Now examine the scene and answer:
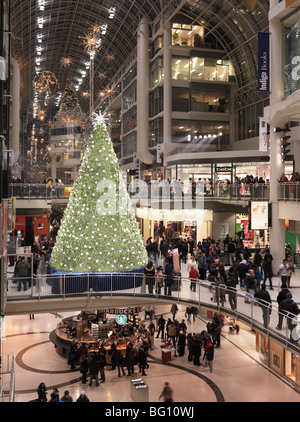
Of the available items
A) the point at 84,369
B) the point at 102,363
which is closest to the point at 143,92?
the point at 102,363

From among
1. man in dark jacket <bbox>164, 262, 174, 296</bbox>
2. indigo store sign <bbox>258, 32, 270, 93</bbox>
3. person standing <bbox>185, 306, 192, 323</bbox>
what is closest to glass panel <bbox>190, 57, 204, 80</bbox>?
indigo store sign <bbox>258, 32, 270, 93</bbox>

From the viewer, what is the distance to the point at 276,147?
21172 millimetres

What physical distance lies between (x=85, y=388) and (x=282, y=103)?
14.7m

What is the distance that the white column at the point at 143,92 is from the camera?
1743 inches

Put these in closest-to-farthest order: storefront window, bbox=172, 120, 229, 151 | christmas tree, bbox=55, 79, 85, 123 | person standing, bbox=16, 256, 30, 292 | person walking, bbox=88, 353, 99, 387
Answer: person standing, bbox=16, 256, 30, 292 < person walking, bbox=88, 353, 99, 387 < christmas tree, bbox=55, 79, 85, 123 < storefront window, bbox=172, 120, 229, 151

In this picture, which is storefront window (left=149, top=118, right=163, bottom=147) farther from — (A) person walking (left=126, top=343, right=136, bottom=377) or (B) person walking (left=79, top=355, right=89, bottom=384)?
(B) person walking (left=79, top=355, right=89, bottom=384)

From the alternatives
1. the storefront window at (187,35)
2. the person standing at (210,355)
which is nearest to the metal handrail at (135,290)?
the person standing at (210,355)

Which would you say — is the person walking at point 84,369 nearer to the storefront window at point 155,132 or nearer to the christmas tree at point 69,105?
the christmas tree at point 69,105

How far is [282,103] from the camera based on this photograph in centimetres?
1934

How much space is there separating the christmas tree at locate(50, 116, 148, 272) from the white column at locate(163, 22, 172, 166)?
24417 millimetres

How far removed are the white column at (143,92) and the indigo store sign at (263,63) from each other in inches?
1000

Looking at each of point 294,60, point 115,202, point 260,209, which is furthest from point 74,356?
point 294,60

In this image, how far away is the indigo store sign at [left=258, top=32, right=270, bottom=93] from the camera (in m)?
20.7

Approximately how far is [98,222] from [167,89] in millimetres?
27238
